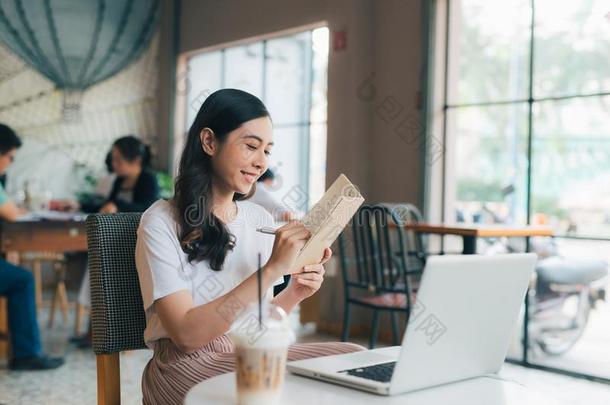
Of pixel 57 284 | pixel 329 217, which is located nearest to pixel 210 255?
pixel 329 217

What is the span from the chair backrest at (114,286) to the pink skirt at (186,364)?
87mm

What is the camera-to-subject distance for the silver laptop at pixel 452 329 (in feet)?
3.09

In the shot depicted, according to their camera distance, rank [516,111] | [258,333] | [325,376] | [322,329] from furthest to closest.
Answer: [516,111], [322,329], [325,376], [258,333]

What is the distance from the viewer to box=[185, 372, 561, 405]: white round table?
3.15 ft

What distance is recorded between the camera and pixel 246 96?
4.85ft

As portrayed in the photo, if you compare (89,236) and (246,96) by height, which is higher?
(246,96)

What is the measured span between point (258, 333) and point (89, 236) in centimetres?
67

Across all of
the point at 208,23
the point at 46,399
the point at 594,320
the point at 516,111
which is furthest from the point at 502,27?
the point at 46,399

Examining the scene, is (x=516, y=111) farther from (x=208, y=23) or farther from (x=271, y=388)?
(x=271, y=388)

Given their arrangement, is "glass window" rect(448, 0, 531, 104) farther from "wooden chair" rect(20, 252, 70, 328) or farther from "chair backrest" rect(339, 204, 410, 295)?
"chair backrest" rect(339, 204, 410, 295)

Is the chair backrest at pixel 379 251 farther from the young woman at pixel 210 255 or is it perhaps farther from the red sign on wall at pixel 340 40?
the young woman at pixel 210 255

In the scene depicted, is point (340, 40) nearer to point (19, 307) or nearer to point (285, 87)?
point (19, 307)

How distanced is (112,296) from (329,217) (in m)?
0.52

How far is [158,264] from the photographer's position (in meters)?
1.31
